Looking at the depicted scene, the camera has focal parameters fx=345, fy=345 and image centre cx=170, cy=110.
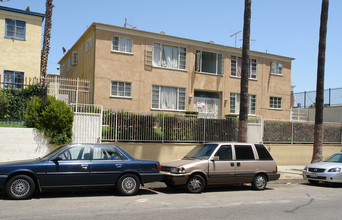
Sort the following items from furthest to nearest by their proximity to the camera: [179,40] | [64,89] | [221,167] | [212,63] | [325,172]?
[212,63], [179,40], [64,89], [325,172], [221,167]

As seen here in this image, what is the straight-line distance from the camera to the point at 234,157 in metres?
11.5

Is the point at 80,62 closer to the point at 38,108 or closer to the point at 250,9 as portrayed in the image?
the point at 38,108

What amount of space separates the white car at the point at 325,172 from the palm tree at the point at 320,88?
2955 mm

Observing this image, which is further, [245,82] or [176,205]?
[245,82]

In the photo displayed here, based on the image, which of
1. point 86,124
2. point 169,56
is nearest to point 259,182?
point 86,124

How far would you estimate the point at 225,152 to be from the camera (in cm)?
1153

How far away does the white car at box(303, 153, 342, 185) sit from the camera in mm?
13082

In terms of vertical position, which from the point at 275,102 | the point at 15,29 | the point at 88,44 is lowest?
the point at 275,102

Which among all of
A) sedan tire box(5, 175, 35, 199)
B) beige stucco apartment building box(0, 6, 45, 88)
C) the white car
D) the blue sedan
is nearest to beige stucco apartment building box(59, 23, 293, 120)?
beige stucco apartment building box(0, 6, 45, 88)

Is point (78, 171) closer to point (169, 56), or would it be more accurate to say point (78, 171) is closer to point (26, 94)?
point (26, 94)

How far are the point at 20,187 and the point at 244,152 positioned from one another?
708cm

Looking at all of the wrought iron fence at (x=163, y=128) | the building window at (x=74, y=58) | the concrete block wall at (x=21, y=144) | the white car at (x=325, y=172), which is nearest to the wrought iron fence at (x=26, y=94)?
the concrete block wall at (x=21, y=144)

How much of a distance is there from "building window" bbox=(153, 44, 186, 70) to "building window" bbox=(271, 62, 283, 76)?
25.0ft

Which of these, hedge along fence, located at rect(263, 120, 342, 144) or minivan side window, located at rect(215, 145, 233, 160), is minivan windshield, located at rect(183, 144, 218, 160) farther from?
hedge along fence, located at rect(263, 120, 342, 144)
